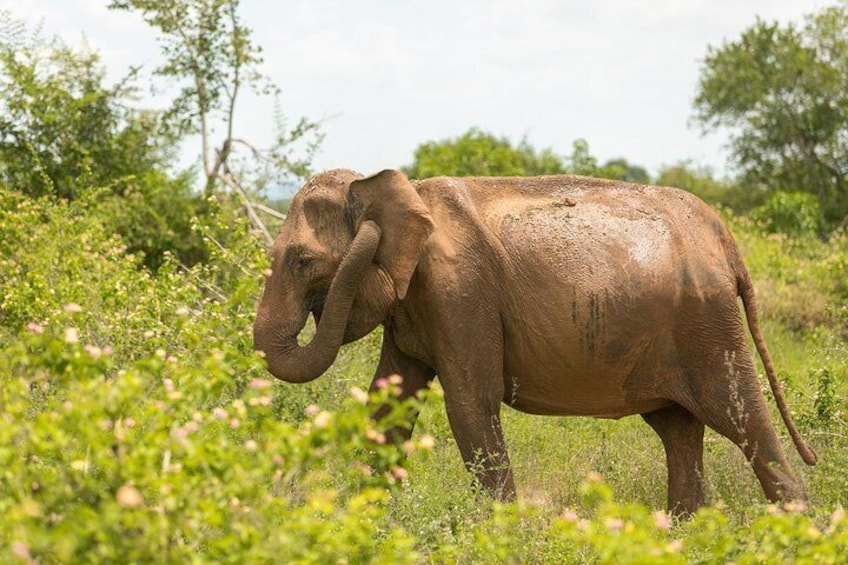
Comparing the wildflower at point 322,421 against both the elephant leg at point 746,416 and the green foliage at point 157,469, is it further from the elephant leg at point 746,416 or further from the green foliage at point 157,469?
the elephant leg at point 746,416

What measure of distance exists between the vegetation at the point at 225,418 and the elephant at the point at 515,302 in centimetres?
39

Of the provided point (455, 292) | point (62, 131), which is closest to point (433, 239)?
point (455, 292)

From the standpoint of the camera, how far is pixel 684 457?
801 cm

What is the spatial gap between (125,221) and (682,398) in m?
9.81

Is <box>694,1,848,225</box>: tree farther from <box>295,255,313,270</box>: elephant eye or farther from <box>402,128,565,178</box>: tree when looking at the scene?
<box>295,255,313,270</box>: elephant eye

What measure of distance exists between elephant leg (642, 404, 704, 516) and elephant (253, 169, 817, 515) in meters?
0.41

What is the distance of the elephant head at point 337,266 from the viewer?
23.4 ft

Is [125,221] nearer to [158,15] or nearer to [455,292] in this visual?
[158,15]

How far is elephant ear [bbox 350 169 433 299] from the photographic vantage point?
711 cm

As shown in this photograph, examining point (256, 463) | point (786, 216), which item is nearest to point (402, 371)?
point (256, 463)

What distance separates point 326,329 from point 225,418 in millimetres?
2250

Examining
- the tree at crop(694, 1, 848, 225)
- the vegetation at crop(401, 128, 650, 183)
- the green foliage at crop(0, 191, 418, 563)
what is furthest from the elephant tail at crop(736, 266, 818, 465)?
the tree at crop(694, 1, 848, 225)

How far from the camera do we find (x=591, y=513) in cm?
782

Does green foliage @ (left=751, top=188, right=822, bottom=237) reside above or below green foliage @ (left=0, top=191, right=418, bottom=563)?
below
